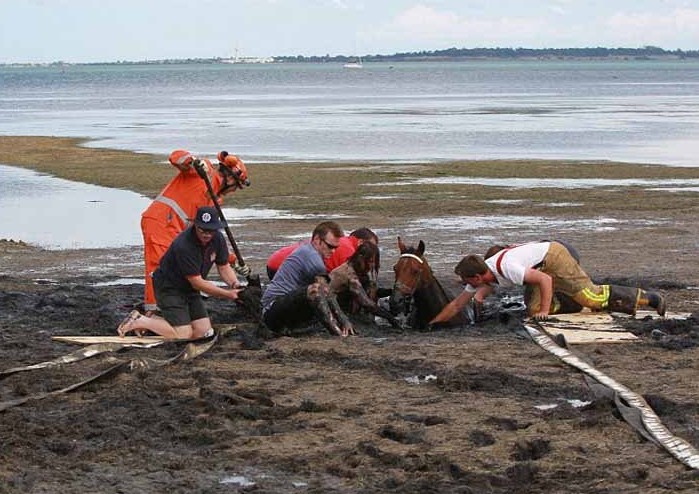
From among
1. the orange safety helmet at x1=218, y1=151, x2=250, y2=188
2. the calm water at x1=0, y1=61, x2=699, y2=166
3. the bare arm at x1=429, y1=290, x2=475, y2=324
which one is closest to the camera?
the bare arm at x1=429, y1=290, x2=475, y2=324

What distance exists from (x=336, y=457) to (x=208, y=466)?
715 mm

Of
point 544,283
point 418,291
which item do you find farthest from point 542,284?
point 418,291

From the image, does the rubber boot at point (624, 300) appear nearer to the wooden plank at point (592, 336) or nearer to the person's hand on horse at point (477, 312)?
the wooden plank at point (592, 336)

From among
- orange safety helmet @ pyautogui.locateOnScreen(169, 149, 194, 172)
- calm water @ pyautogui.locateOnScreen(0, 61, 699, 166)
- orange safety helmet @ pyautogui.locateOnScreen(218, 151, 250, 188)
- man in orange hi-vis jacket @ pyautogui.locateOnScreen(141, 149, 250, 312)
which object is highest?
orange safety helmet @ pyautogui.locateOnScreen(169, 149, 194, 172)

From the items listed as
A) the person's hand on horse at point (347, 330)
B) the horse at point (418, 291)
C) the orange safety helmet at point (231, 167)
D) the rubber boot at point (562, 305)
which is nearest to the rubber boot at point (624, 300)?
the rubber boot at point (562, 305)

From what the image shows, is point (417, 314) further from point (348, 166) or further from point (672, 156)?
point (672, 156)

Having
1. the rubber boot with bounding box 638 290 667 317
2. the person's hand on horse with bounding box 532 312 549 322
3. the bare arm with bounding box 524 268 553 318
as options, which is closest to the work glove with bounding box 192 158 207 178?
the bare arm with bounding box 524 268 553 318

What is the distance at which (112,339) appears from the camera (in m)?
11.7

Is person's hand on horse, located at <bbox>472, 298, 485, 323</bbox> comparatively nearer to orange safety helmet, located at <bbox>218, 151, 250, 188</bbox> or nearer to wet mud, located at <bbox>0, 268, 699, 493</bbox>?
wet mud, located at <bbox>0, 268, 699, 493</bbox>

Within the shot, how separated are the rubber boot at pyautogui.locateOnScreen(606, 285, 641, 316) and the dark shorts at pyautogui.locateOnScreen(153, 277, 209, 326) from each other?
372 cm

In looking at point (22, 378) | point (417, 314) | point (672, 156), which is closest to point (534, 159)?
point (672, 156)

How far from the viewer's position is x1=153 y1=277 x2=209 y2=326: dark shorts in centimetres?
1177

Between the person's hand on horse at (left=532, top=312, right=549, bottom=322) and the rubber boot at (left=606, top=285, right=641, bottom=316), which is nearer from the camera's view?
the person's hand on horse at (left=532, top=312, right=549, bottom=322)

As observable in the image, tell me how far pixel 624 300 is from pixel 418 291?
1888 millimetres
